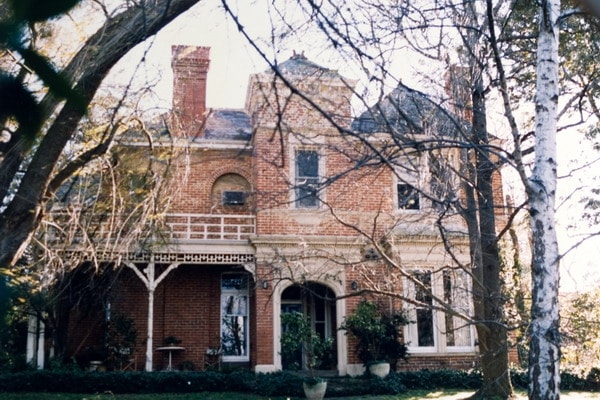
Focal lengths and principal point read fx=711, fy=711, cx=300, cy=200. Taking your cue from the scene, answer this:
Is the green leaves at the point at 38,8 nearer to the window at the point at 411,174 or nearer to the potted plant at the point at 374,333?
the window at the point at 411,174

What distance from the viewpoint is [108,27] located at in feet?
18.8

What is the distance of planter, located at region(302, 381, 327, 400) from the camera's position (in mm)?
14617

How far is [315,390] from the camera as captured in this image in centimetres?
1461

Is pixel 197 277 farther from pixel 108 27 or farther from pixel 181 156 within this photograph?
pixel 108 27

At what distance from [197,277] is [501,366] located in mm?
9048

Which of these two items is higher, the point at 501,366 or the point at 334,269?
the point at 334,269

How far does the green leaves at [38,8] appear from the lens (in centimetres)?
99

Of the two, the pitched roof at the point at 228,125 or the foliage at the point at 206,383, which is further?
the pitched roof at the point at 228,125

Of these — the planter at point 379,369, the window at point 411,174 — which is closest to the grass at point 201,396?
the planter at point 379,369

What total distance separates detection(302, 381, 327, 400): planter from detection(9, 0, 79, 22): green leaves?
14.2 meters

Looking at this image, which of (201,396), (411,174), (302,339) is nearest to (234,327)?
(302,339)

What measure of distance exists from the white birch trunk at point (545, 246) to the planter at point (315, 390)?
7837 mm

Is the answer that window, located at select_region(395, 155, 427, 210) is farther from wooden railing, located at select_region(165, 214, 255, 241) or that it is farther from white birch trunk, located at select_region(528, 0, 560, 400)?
wooden railing, located at select_region(165, 214, 255, 241)

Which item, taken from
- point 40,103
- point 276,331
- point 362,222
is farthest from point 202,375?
point 40,103
